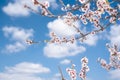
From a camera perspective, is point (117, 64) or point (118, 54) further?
point (117, 64)

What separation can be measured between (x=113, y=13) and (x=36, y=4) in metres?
3.60

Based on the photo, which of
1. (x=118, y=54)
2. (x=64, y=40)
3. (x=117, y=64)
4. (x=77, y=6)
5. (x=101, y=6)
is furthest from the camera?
(x=117, y=64)

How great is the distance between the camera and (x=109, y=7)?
36.4ft

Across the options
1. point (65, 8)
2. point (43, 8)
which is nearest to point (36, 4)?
point (43, 8)

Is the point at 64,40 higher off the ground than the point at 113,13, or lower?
higher

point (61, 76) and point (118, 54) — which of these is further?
point (118, 54)

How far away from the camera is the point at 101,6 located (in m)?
11.4

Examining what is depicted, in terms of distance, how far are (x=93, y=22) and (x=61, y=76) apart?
7039 millimetres

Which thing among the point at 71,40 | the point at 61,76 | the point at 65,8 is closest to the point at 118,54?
the point at 71,40

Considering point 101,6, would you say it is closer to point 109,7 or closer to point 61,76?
point 109,7

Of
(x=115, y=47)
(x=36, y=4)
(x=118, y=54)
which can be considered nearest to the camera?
(x=36, y=4)

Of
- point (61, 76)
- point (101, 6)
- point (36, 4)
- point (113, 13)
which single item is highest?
point (36, 4)

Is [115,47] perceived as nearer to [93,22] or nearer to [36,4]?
[93,22]

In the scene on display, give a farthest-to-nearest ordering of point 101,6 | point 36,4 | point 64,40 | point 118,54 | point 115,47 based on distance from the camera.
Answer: point 115,47 < point 118,54 < point 64,40 < point 36,4 < point 101,6
